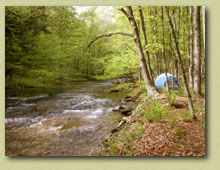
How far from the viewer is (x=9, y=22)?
365cm

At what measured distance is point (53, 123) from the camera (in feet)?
14.1

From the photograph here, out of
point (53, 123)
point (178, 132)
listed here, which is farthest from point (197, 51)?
point (53, 123)

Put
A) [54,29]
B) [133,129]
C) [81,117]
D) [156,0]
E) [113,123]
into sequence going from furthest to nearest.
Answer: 1. [81,117]
2. [113,123]
3. [54,29]
4. [156,0]
5. [133,129]

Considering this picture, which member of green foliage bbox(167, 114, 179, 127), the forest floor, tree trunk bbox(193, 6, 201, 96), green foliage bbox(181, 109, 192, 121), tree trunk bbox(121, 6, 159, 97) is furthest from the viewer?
tree trunk bbox(121, 6, 159, 97)

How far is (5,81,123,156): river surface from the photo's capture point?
10.4ft

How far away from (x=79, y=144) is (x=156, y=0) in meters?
3.28

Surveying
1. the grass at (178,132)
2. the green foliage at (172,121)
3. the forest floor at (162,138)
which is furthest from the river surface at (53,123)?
the grass at (178,132)

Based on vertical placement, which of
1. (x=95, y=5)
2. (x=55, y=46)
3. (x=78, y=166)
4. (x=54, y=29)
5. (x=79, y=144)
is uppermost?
(x=95, y=5)

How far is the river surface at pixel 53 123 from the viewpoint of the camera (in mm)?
3178

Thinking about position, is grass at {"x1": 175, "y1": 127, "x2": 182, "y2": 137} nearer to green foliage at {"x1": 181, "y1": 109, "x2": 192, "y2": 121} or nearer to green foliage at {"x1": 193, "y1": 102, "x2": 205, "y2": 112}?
green foliage at {"x1": 181, "y1": 109, "x2": 192, "y2": 121}

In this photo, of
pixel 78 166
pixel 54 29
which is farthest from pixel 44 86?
pixel 78 166

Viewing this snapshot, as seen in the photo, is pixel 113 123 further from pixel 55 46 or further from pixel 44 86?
pixel 55 46

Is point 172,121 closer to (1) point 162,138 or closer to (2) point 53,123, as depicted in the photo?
(1) point 162,138

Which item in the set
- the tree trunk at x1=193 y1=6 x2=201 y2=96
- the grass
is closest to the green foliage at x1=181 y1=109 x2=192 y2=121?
the grass
